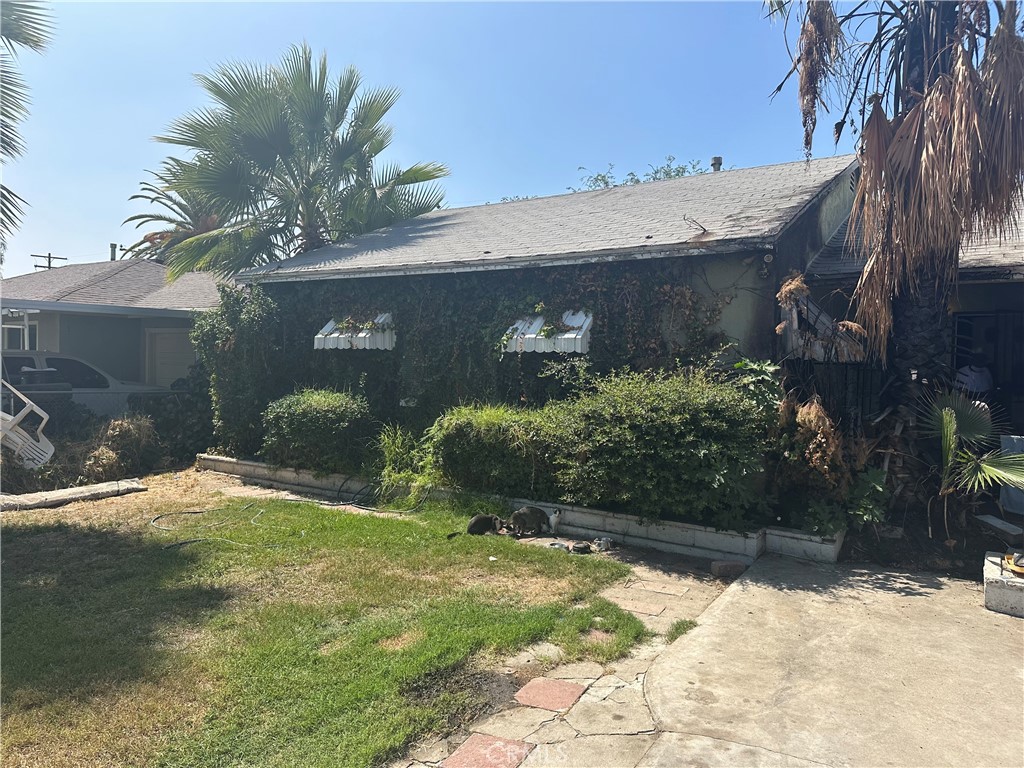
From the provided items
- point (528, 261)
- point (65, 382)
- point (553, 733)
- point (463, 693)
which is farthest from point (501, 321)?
point (65, 382)

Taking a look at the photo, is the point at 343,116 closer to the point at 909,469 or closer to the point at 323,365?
the point at 323,365

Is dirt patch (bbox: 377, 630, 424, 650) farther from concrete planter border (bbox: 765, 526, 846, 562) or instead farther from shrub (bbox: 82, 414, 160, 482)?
shrub (bbox: 82, 414, 160, 482)

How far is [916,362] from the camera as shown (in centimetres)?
699

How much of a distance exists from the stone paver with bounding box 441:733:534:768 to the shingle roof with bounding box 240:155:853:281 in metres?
5.70

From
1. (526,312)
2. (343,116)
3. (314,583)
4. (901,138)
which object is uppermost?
(343,116)

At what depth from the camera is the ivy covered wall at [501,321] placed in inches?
308

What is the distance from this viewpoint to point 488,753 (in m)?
3.20

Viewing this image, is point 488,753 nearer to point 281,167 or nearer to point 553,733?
point 553,733

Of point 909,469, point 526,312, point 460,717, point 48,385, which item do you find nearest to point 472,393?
point 526,312

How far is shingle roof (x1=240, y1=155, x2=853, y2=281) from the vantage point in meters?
8.04

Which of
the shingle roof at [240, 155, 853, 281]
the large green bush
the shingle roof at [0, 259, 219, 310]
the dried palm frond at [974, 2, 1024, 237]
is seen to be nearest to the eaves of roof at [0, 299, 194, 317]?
the shingle roof at [0, 259, 219, 310]

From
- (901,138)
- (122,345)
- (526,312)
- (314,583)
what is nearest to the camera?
(314,583)

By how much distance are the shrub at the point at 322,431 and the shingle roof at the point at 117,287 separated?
22.8 ft

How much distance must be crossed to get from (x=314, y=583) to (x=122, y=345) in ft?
44.7
